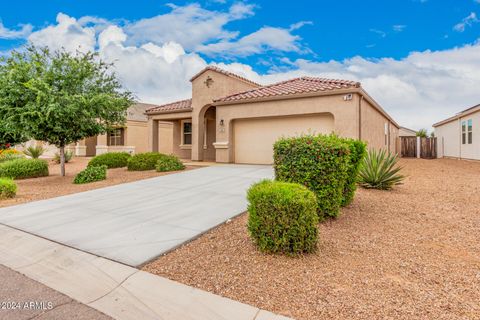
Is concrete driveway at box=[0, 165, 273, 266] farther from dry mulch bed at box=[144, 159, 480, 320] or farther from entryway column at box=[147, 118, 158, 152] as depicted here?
entryway column at box=[147, 118, 158, 152]

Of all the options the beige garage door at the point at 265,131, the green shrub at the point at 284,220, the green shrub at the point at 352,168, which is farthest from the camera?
the beige garage door at the point at 265,131

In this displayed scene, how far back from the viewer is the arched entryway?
18381 millimetres

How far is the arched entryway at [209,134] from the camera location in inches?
724

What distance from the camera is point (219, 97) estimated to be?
1645cm

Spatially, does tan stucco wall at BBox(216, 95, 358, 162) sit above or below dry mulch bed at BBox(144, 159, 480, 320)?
above

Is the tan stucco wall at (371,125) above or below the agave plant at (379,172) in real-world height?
above

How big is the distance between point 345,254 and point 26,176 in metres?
15.0

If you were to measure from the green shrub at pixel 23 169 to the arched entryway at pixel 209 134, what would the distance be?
8528mm

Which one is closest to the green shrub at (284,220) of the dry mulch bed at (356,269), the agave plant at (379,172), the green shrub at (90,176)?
the dry mulch bed at (356,269)

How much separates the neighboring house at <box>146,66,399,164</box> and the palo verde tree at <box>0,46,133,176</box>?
17.8 feet

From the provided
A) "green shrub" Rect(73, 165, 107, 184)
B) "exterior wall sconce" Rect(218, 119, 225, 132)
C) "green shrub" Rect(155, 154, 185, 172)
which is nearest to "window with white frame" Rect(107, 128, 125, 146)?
"exterior wall sconce" Rect(218, 119, 225, 132)

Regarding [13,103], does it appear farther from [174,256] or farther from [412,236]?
[412,236]

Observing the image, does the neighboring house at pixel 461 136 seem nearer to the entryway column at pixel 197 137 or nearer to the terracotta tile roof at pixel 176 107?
the entryway column at pixel 197 137

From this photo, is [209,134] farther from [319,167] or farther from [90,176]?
[319,167]
